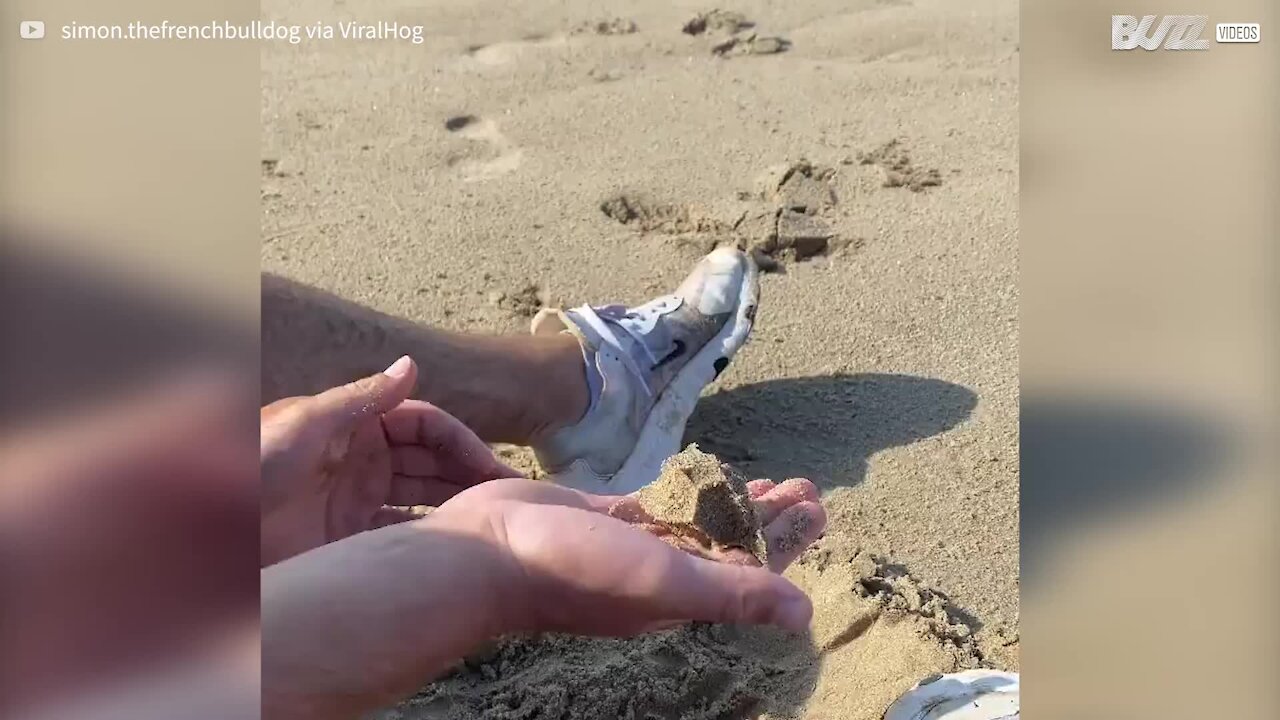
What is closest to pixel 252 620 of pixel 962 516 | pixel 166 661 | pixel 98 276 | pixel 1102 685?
pixel 166 661

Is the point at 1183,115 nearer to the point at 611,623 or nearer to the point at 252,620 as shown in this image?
the point at 611,623

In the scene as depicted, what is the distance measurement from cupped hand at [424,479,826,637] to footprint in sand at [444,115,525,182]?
3.73 feet

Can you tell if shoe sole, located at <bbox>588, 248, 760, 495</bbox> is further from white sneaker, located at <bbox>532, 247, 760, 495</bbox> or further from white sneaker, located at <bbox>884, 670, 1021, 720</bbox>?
white sneaker, located at <bbox>884, 670, 1021, 720</bbox>

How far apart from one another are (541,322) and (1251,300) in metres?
0.99

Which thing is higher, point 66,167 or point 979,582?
point 66,167

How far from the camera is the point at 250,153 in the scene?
0.76m

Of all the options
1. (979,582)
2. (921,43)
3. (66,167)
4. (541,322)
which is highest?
(921,43)

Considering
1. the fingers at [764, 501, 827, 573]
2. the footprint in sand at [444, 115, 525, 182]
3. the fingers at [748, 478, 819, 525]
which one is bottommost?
the fingers at [764, 501, 827, 573]

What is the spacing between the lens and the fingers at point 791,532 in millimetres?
1077

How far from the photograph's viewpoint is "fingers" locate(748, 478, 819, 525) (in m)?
1.12

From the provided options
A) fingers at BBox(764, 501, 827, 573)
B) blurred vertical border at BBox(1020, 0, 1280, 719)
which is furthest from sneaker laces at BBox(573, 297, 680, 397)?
blurred vertical border at BBox(1020, 0, 1280, 719)

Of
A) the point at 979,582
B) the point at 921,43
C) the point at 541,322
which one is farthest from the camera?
the point at 921,43

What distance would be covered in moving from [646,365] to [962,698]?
67 centimetres

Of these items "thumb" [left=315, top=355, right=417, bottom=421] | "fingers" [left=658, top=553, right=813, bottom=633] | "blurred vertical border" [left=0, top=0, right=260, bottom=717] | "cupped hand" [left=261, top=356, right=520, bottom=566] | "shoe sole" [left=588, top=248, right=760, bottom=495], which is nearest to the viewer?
"blurred vertical border" [left=0, top=0, right=260, bottom=717]
